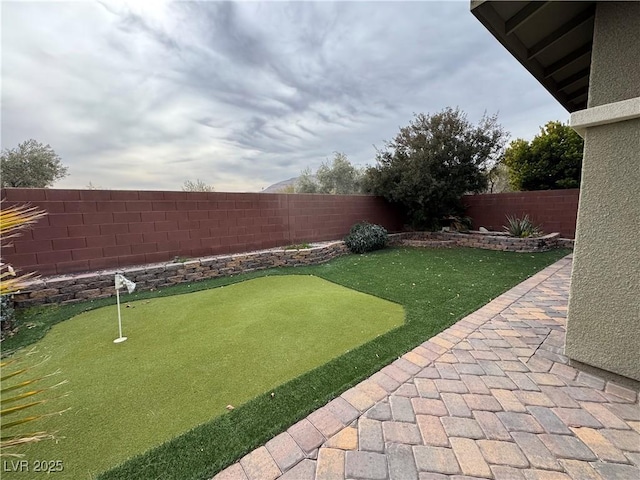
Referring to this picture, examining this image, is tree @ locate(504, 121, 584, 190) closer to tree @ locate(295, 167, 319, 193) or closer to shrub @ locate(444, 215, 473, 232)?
shrub @ locate(444, 215, 473, 232)

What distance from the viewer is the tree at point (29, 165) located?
9.54 metres

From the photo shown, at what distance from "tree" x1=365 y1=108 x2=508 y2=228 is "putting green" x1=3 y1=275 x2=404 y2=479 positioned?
20.6 feet

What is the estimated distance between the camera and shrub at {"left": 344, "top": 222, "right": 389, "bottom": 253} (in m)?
8.32

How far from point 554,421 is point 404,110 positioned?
10.1 meters

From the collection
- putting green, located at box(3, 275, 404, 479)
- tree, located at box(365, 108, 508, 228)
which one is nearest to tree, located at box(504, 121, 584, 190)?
tree, located at box(365, 108, 508, 228)

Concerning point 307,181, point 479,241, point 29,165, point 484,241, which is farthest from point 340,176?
point 29,165

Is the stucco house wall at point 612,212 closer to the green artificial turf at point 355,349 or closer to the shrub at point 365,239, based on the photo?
the green artificial turf at point 355,349

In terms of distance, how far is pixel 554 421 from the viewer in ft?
5.84

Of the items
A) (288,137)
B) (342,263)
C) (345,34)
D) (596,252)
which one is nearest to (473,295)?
(596,252)

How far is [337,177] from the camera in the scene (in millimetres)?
16609

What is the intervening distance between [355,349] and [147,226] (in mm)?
5007

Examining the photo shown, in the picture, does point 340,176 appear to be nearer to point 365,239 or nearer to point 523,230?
point 365,239

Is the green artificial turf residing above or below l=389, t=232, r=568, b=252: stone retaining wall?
below

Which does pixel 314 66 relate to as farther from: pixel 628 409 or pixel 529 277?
pixel 628 409
